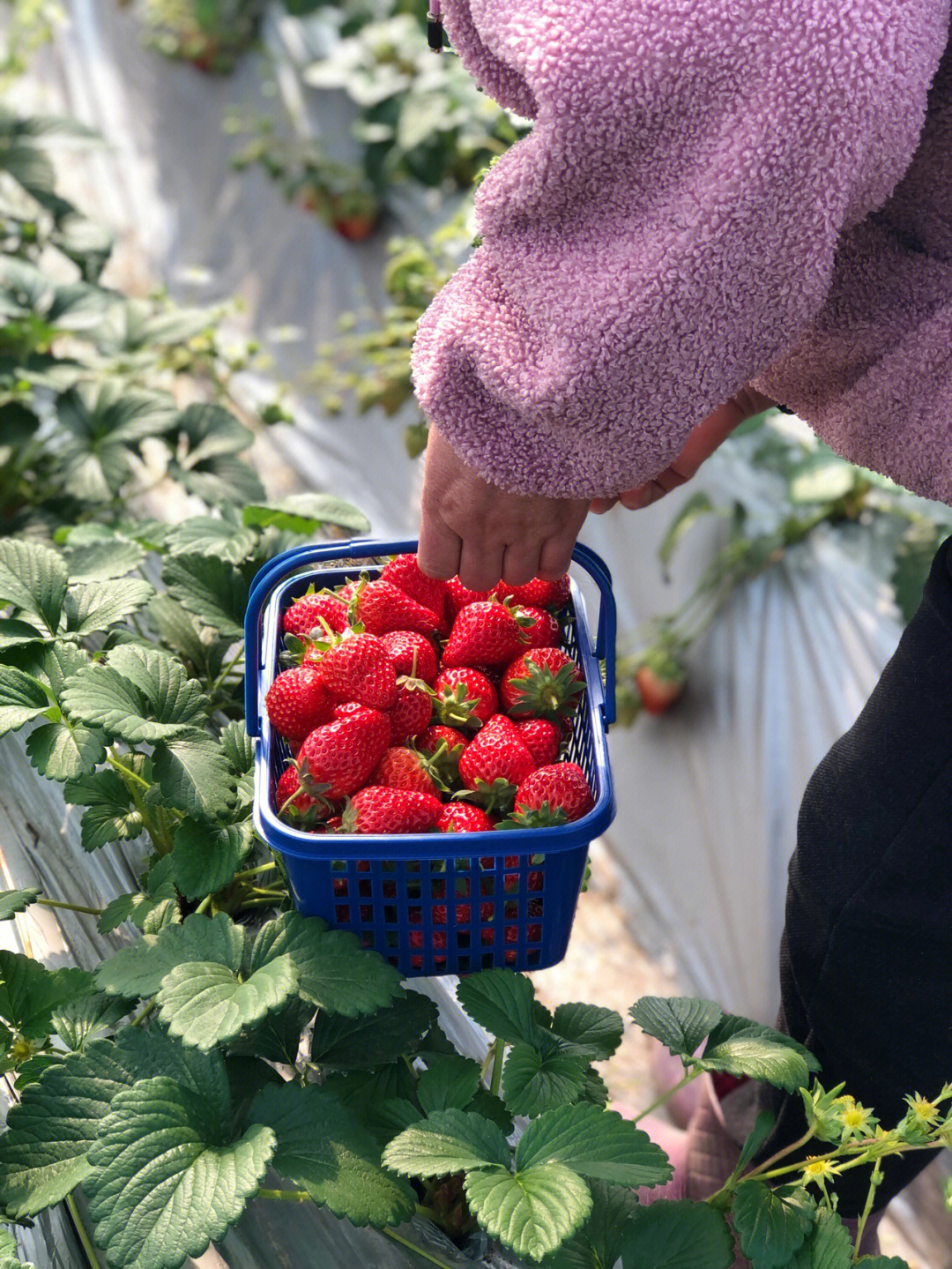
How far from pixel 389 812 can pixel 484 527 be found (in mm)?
195

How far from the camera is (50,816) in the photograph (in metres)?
1.05

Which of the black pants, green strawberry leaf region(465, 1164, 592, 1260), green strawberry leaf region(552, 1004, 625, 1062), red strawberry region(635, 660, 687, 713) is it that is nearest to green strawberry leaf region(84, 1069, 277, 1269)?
green strawberry leaf region(465, 1164, 592, 1260)

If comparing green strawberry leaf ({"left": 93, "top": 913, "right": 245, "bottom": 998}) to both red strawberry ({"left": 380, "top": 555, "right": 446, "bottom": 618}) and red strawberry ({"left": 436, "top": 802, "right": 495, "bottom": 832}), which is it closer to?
red strawberry ({"left": 436, "top": 802, "right": 495, "bottom": 832})

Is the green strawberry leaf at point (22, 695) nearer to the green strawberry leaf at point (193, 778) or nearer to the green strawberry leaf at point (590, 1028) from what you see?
the green strawberry leaf at point (193, 778)

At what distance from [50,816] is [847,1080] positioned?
0.72 m

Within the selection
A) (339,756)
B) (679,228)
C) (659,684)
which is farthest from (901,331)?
(659,684)

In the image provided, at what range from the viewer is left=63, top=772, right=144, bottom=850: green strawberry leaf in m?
0.89

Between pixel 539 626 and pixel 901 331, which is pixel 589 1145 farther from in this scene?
pixel 901 331

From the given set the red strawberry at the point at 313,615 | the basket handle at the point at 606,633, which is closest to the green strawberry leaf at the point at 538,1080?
the basket handle at the point at 606,633

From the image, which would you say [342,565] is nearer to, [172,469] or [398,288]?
[172,469]

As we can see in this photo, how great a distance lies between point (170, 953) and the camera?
766 mm

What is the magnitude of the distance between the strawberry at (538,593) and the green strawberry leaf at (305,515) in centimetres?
23

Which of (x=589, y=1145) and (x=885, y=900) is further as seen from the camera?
(x=885, y=900)

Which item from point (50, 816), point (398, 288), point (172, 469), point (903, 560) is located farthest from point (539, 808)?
point (398, 288)
